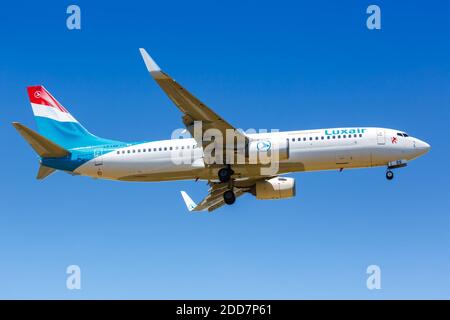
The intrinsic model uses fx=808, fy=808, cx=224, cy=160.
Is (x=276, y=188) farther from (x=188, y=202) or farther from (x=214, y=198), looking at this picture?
(x=188, y=202)

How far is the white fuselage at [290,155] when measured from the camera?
184 feet

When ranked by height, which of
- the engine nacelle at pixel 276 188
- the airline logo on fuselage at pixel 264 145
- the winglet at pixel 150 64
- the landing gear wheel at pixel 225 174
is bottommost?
the engine nacelle at pixel 276 188

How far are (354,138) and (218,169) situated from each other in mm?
9909

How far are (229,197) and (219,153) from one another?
12.3 ft

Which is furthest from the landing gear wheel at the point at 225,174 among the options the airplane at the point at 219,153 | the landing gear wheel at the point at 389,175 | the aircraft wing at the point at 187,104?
the landing gear wheel at the point at 389,175

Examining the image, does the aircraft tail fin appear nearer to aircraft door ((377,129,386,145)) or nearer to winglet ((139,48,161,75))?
winglet ((139,48,161,75))

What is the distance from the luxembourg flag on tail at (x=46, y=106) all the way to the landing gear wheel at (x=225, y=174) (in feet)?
40.7

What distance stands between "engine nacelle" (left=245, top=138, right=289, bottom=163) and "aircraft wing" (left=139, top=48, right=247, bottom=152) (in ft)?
3.21

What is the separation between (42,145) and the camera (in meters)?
57.0

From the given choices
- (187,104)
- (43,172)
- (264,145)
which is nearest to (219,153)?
(264,145)

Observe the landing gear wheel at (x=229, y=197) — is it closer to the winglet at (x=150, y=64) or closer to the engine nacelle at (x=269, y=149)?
the engine nacelle at (x=269, y=149)

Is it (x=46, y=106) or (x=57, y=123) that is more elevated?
(x=46, y=106)

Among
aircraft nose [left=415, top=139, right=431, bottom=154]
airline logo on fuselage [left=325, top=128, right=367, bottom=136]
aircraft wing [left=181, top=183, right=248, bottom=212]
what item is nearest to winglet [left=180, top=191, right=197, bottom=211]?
aircraft wing [left=181, top=183, right=248, bottom=212]

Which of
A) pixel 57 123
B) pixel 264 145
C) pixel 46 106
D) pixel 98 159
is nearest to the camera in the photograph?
pixel 264 145
